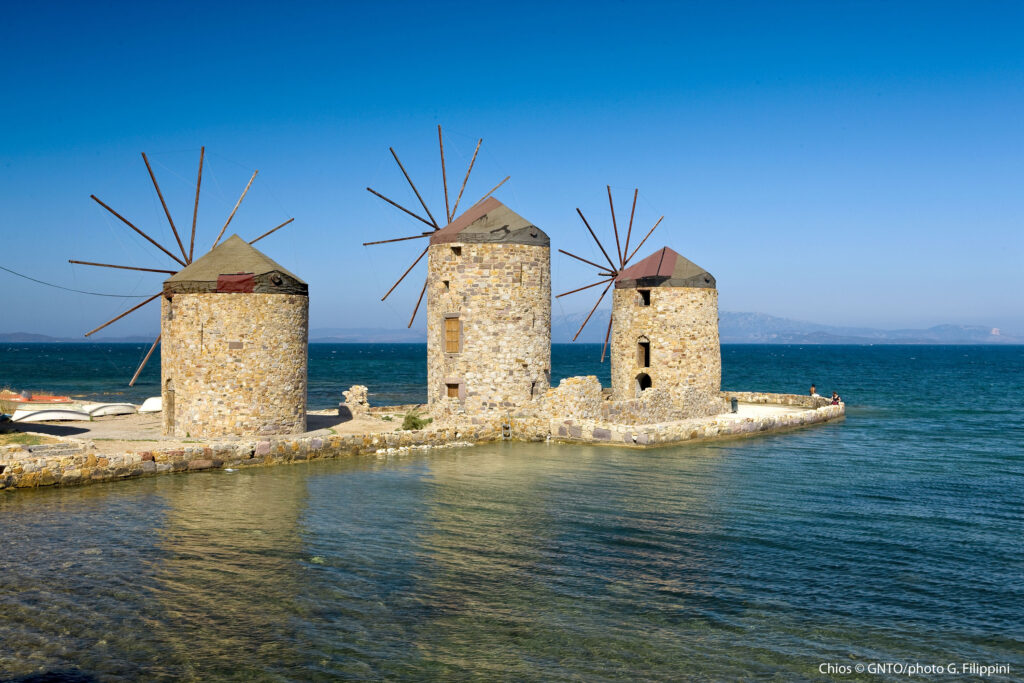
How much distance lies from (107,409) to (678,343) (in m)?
18.0

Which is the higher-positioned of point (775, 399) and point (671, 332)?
point (671, 332)

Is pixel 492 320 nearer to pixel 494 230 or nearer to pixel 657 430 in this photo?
pixel 494 230

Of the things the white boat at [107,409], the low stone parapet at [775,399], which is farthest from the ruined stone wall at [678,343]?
the white boat at [107,409]

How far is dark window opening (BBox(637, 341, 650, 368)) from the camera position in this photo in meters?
26.8

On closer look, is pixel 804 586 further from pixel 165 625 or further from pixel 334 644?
pixel 165 625

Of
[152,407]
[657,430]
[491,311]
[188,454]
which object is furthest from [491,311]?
[152,407]

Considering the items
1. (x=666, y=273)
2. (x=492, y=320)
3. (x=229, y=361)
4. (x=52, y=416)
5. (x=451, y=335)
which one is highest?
(x=666, y=273)

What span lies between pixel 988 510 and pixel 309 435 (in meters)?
15.2

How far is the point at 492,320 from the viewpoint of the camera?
23.3m

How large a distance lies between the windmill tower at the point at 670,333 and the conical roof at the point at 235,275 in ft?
33.4

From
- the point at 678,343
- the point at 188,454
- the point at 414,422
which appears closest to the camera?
the point at 188,454

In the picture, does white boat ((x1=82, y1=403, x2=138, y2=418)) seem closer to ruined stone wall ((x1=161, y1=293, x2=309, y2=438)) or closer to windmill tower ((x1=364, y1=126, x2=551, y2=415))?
ruined stone wall ((x1=161, y1=293, x2=309, y2=438))

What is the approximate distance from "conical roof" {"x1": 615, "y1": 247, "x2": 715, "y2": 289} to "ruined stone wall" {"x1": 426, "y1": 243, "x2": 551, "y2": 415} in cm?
412

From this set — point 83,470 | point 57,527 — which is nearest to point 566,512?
point 57,527
